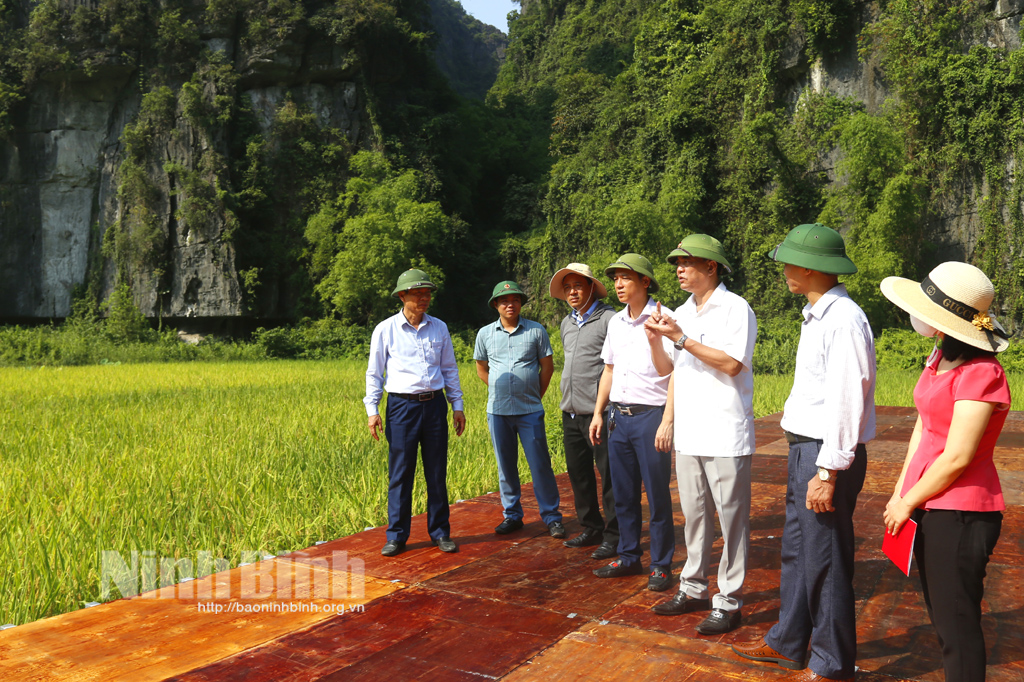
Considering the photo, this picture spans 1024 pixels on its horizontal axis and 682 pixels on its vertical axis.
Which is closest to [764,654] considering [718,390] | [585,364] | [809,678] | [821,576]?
[809,678]

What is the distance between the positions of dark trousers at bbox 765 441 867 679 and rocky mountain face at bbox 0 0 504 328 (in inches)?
1056

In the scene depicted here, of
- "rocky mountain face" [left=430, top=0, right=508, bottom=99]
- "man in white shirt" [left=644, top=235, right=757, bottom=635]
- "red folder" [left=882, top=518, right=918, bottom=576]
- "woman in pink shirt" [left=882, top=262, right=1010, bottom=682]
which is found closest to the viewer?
"woman in pink shirt" [left=882, top=262, right=1010, bottom=682]

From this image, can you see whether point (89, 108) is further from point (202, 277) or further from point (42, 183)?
point (202, 277)

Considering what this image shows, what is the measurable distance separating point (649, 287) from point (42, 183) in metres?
30.6

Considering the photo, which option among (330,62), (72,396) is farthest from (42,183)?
(72,396)

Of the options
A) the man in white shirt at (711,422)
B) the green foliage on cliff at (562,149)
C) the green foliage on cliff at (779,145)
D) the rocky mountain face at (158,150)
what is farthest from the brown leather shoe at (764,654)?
the rocky mountain face at (158,150)

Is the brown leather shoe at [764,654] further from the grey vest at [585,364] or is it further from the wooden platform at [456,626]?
the grey vest at [585,364]

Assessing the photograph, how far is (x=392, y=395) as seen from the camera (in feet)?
14.4

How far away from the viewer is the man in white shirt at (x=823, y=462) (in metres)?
2.50

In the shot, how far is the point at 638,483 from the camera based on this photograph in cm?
376

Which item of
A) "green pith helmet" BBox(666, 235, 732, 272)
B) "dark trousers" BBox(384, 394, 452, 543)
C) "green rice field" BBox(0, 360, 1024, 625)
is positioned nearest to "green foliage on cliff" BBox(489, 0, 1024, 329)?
"green rice field" BBox(0, 360, 1024, 625)

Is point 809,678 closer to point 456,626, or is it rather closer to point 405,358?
point 456,626

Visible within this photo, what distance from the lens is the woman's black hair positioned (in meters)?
2.14

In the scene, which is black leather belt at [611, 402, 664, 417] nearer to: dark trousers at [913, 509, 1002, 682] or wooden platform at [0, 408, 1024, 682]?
wooden platform at [0, 408, 1024, 682]
